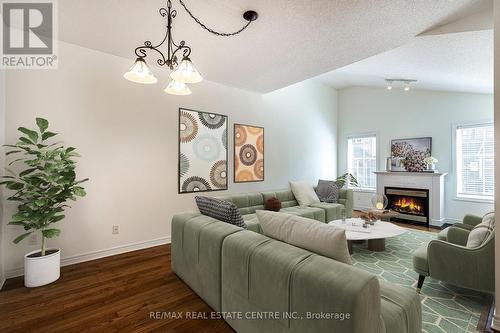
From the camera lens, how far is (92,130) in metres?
3.00

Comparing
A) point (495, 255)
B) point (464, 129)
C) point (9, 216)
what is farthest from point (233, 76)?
point (464, 129)

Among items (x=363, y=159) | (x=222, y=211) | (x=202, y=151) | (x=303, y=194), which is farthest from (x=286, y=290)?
(x=363, y=159)

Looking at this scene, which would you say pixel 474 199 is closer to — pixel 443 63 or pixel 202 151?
pixel 443 63

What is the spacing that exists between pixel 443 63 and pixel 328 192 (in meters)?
2.86

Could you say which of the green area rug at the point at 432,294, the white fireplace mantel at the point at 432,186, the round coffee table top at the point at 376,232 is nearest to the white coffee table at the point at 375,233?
the round coffee table top at the point at 376,232

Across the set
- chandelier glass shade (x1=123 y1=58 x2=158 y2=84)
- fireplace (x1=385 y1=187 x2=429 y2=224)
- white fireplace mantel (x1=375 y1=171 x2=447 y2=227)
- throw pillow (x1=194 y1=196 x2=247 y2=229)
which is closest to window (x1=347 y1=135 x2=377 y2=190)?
fireplace (x1=385 y1=187 x2=429 y2=224)

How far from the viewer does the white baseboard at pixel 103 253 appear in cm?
252

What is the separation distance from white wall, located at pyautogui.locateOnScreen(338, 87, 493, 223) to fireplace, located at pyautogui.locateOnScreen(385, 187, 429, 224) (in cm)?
44

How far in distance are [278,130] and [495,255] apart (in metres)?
4.10

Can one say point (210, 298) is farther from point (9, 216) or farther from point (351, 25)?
point (351, 25)

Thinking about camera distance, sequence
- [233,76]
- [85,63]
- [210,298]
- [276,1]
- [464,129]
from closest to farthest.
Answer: [210,298] < [276,1] < [85,63] < [233,76] < [464,129]

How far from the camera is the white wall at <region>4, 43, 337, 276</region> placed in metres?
2.65

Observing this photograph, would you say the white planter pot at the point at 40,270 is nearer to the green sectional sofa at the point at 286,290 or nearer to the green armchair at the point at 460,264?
the green sectional sofa at the point at 286,290

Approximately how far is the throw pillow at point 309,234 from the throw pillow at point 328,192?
3.49m
